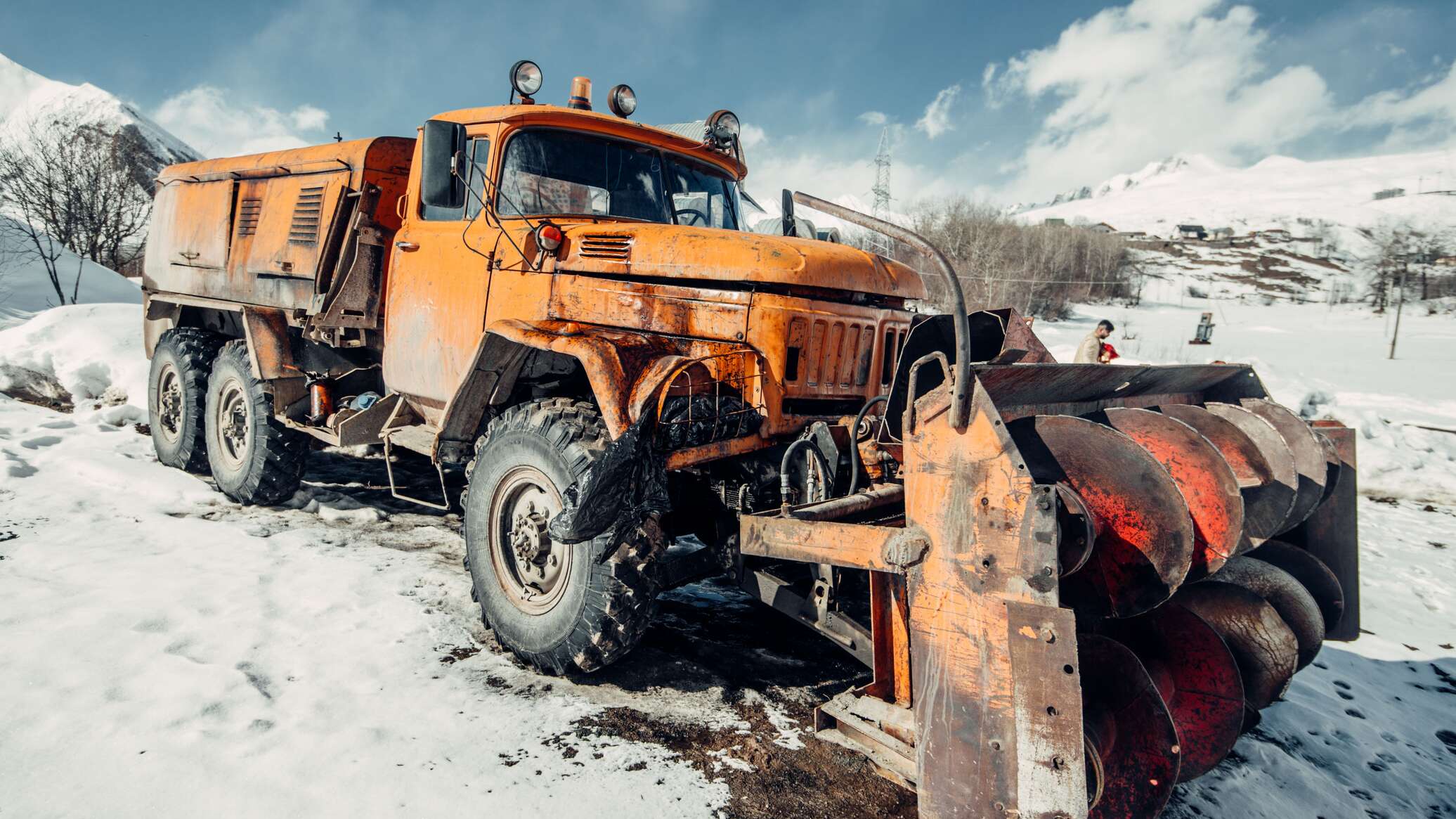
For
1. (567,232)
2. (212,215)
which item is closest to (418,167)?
(567,232)

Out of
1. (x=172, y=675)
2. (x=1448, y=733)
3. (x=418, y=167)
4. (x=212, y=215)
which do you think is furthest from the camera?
(x=212, y=215)

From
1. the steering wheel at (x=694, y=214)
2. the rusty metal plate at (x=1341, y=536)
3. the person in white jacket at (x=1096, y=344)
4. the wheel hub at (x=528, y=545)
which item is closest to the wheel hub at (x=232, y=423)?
the wheel hub at (x=528, y=545)

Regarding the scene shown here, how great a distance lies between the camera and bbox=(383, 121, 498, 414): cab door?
417cm

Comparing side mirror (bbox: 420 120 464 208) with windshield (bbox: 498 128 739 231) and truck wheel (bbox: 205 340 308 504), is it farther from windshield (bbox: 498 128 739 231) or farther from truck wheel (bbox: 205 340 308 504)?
truck wheel (bbox: 205 340 308 504)

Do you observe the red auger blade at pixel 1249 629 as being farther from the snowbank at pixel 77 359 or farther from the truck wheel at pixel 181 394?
the snowbank at pixel 77 359

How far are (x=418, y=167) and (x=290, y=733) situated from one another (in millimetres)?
3358

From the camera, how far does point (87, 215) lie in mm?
17688

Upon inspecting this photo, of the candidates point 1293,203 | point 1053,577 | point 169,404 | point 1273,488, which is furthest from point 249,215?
point 1293,203

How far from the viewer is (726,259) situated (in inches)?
134

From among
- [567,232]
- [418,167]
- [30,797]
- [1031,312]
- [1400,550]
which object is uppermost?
[1031,312]

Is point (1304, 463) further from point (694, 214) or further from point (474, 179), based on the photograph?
point (474, 179)

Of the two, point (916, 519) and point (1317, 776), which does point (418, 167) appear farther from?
point (1317, 776)

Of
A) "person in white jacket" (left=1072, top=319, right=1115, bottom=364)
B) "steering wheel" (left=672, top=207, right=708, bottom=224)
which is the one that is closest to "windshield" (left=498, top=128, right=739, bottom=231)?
"steering wheel" (left=672, top=207, right=708, bottom=224)

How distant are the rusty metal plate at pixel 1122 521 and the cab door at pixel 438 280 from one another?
2.80 m
